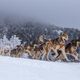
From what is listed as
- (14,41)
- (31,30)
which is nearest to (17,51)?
(14,41)

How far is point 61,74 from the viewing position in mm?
4562

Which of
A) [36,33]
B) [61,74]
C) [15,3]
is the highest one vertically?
[15,3]

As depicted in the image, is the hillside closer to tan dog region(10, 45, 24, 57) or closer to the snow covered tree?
the snow covered tree

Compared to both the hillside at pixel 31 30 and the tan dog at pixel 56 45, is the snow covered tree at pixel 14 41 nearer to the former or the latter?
the hillside at pixel 31 30

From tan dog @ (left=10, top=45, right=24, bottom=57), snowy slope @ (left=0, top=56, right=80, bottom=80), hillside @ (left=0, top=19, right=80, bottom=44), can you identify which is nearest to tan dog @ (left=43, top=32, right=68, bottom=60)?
hillside @ (left=0, top=19, right=80, bottom=44)

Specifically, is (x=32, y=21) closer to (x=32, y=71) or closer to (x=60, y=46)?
(x=60, y=46)

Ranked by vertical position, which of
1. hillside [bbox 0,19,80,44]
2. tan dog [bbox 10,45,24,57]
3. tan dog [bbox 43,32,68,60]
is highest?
hillside [bbox 0,19,80,44]

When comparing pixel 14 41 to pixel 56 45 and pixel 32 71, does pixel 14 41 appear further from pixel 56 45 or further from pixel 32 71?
pixel 32 71

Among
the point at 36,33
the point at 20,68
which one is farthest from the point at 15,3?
the point at 20,68

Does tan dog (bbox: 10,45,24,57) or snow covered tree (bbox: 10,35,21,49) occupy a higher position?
snow covered tree (bbox: 10,35,21,49)

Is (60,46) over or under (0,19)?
under

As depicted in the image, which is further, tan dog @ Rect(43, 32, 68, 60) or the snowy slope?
tan dog @ Rect(43, 32, 68, 60)

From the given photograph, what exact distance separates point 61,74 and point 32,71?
1.50 feet

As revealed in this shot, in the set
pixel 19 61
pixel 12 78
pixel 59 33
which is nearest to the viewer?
pixel 12 78
